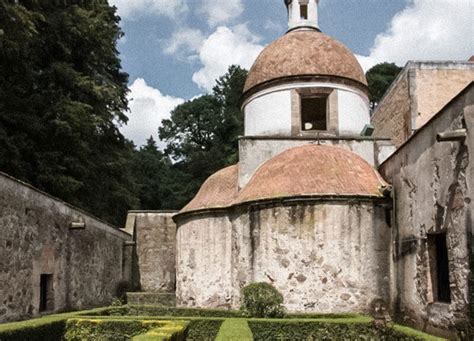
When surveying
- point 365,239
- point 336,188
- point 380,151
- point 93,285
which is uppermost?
point 380,151

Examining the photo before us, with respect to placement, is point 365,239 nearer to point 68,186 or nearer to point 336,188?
point 336,188

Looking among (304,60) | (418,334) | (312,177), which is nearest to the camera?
(418,334)

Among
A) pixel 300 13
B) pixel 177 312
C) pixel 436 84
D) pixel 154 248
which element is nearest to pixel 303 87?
pixel 300 13

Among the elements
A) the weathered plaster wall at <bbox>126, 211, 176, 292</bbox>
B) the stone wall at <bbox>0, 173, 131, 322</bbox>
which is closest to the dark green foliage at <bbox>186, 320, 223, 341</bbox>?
the stone wall at <bbox>0, 173, 131, 322</bbox>

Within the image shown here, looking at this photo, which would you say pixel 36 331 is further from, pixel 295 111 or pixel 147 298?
pixel 147 298

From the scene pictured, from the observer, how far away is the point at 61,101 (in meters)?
19.6

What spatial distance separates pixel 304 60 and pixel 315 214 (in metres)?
6.03

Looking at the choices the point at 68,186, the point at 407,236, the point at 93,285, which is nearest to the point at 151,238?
the point at 68,186

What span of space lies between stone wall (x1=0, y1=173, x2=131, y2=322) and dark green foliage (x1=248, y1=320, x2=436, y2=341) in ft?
16.3

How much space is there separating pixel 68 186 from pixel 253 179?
27.6ft

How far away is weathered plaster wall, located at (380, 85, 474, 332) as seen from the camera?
822 centimetres

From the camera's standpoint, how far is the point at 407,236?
36.2ft

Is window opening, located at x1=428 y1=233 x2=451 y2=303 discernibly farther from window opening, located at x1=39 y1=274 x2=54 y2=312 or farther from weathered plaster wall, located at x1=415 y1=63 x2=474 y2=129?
window opening, located at x1=39 y1=274 x2=54 y2=312

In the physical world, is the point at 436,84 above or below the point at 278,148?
above
